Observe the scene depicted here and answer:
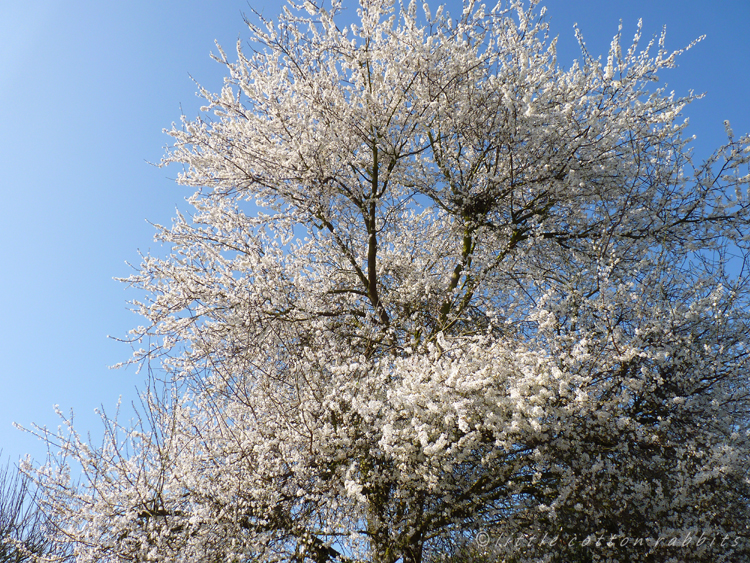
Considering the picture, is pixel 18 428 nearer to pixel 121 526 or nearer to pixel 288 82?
pixel 121 526

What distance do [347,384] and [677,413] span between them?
3.47 metres

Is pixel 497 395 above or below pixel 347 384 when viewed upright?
below

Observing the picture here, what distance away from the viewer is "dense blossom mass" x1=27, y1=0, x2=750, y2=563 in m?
4.53

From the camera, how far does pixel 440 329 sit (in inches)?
265

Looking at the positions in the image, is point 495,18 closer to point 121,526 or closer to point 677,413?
point 677,413

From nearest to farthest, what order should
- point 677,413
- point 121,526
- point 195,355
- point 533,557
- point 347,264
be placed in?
point 677,413, point 533,557, point 121,526, point 195,355, point 347,264

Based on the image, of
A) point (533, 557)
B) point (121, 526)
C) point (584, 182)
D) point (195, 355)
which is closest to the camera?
point (533, 557)

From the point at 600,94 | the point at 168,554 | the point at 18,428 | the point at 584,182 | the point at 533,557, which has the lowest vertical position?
the point at 533,557

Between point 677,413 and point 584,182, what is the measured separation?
3.59 metres

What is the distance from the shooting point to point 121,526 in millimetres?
5762

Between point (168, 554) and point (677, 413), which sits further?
point (168, 554)

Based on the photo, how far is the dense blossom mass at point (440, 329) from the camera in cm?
453

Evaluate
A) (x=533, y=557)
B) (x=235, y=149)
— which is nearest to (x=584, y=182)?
(x=533, y=557)

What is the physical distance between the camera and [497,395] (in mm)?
4680
